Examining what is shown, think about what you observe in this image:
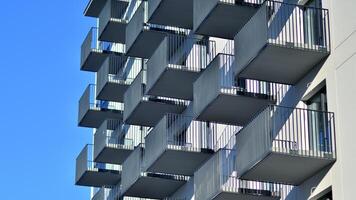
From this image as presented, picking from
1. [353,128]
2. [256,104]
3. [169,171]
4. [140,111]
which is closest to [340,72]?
[353,128]

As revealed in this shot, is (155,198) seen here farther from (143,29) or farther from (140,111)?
(143,29)

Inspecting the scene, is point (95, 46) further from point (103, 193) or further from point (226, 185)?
point (226, 185)

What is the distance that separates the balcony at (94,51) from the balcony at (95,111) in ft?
5.44

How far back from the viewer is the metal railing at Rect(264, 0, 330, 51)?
97.9 feet

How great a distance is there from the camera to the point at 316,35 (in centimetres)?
3008

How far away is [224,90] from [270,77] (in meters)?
2.29

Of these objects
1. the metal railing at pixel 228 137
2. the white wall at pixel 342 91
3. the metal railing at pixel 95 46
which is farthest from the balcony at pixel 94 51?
the white wall at pixel 342 91

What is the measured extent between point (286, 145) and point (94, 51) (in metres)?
23.5

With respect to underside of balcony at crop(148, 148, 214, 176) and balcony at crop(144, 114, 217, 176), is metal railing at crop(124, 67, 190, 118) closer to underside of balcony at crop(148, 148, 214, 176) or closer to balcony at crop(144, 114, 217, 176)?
balcony at crop(144, 114, 217, 176)

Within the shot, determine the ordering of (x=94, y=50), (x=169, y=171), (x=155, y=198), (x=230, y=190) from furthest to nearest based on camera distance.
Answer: (x=94, y=50) → (x=155, y=198) → (x=169, y=171) → (x=230, y=190)

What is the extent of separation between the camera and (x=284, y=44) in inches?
1175

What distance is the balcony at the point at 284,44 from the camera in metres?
29.8

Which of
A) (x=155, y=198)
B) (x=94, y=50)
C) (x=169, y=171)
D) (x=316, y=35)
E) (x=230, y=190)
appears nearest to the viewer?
(x=316, y=35)

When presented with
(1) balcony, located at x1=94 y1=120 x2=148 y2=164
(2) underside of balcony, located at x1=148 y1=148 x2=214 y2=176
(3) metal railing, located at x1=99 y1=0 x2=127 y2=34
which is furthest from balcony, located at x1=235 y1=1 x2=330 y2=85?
(3) metal railing, located at x1=99 y1=0 x2=127 y2=34
